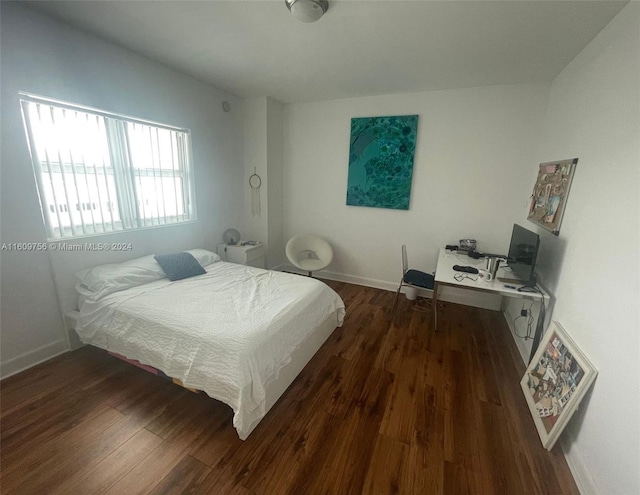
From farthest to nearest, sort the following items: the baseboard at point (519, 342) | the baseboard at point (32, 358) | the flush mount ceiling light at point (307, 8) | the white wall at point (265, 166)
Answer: the white wall at point (265, 166), the baseboard at point (519, 342), the baseboard at point (32, 358), the flush mount ceiling light at point (307, 8)

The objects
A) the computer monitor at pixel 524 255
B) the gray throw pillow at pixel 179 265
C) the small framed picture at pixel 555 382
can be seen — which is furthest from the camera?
the gray throw pillow at pixel 179 265

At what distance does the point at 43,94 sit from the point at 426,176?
→ 3.75 metres

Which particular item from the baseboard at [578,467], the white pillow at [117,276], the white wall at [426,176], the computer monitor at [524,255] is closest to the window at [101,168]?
the white pillow at [117,276]

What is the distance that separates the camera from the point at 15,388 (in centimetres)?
192

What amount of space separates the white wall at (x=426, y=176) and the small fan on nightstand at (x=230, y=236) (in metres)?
0.87

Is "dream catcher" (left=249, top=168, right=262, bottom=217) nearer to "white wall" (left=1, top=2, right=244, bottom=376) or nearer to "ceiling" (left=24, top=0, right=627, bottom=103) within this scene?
"white wall" (left=1, top=2, right=244, bottom=376)

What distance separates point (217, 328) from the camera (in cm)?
176

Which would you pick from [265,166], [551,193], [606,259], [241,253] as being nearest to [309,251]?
[241,253]

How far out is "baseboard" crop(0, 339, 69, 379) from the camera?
202cm

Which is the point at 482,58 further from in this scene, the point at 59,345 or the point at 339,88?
the point at 59,345

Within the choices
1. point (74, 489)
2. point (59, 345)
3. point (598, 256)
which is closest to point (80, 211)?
point (59, 345)

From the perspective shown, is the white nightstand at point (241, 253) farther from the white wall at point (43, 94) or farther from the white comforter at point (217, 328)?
the white comforter at point (217, 328)

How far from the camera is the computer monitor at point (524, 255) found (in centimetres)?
212

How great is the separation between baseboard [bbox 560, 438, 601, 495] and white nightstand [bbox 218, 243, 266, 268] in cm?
340
